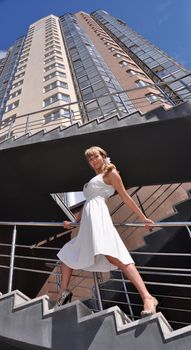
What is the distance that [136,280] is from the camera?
2562 millimetres

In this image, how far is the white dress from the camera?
268cm

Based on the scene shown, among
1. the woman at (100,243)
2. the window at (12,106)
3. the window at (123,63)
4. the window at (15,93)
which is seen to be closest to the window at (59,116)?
the woman at (100,243)

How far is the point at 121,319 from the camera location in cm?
254

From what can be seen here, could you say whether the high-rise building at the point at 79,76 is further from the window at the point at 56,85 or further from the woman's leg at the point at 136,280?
the woman's leg at the point at 136,280

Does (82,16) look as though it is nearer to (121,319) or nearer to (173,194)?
(173,194)

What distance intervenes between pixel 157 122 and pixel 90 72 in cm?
1876

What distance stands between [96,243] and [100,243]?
4 centimetres

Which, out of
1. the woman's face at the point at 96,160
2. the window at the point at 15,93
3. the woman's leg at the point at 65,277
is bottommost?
the woman's leg at the point at 65,277

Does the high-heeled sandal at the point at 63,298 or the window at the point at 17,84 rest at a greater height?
the window at the point at 17,84

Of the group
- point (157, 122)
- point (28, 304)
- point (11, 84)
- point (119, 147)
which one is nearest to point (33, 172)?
point (119, 147)

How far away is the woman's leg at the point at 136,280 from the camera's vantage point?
244 cm

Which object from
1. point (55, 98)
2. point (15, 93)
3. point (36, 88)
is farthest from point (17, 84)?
point (55, 98)

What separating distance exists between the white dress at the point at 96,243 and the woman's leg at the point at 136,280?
51 mm

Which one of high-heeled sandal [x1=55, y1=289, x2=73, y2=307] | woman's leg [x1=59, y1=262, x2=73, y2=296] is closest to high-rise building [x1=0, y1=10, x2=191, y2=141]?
woman's leg [x1=59, y1=262, x2=73, y2=296]
